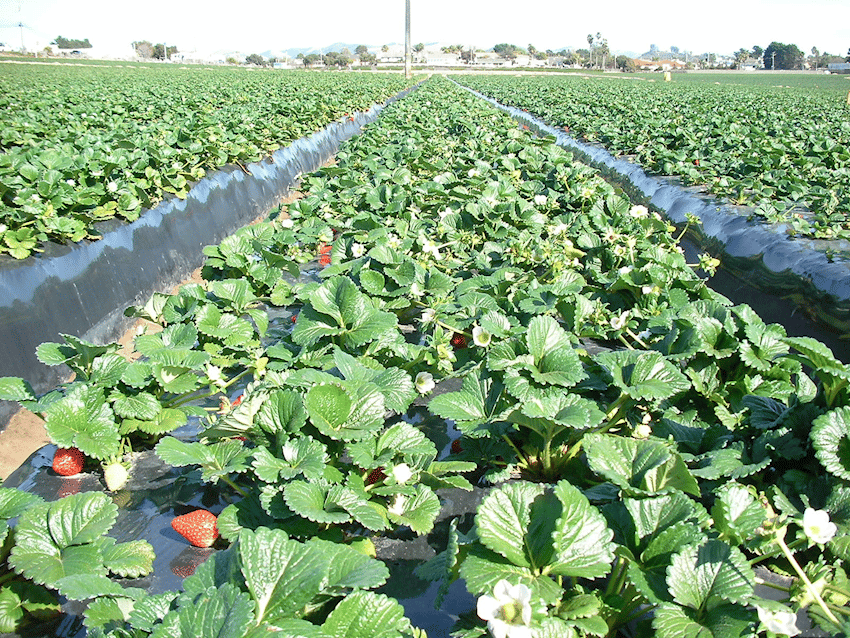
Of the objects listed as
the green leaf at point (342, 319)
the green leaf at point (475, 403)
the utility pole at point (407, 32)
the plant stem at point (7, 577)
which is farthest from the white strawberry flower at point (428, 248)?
the utility pole at point (407, 32)

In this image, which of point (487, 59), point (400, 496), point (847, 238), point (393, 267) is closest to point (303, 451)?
point (400, 496)

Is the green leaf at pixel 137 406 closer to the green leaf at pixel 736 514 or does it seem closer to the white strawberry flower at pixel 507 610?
the white strawberry flower at pixel 507 610

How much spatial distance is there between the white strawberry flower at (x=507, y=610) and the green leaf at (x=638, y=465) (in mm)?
497

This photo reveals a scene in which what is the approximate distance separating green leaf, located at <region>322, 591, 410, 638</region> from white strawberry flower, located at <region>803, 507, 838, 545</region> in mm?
880

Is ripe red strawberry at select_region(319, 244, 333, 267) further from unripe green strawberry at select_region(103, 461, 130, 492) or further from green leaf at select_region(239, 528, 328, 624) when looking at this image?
green leaf at select_region(239, 528, 328, 624)

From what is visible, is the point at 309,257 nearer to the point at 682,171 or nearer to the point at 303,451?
the point at 303,451

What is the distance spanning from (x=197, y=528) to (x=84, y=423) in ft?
1.82

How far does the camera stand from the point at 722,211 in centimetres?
570

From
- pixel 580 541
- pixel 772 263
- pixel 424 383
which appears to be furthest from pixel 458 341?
pixel 772 263

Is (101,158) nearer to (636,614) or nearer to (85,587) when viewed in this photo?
(85,587)

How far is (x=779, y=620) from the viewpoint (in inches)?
45.8

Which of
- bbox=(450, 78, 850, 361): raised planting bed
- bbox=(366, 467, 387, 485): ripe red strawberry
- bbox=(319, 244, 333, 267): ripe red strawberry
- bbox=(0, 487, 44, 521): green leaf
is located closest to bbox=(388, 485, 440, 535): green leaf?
bbox=(366, 467, 387, 485): ripe red strawberry

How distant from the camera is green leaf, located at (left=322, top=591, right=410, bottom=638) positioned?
3.89ft

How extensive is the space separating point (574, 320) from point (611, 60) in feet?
407
